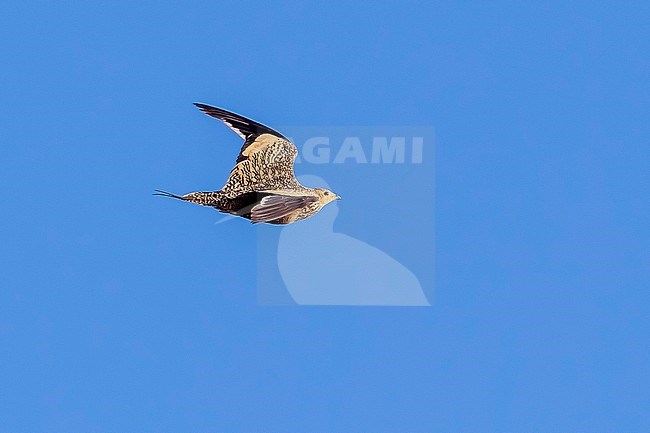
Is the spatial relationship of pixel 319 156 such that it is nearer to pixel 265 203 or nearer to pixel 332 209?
pixel 332 209

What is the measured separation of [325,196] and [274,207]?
3.60ft

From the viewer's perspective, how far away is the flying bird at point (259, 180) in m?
10.4

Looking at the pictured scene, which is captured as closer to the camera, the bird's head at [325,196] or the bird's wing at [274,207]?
the bird's wing at [274,207]

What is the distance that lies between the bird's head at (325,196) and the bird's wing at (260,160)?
0.75ft

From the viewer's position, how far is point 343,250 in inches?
492

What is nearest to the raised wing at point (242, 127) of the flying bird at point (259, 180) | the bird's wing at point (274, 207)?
the flying bird at point (259, 180)

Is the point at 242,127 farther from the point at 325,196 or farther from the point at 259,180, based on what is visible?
the point at 325,196

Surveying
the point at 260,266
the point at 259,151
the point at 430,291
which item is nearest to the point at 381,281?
the point at 430,291

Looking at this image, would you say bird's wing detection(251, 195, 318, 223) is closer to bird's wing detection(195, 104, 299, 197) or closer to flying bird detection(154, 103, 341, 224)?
flying bird detection(154, 103, 341, 224)

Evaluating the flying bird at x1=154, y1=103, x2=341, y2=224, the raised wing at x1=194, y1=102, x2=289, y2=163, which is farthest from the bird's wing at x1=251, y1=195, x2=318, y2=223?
the raised wing at x1=194, y1=102, x2=289, y2=163

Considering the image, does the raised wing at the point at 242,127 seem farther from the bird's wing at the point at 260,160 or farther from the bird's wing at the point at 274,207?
the bird's wing at the point at 274,207

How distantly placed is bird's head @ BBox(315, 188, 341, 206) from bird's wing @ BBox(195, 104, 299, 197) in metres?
0.23

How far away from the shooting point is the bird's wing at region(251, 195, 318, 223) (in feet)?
31.8

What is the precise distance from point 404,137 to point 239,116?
2021mm
